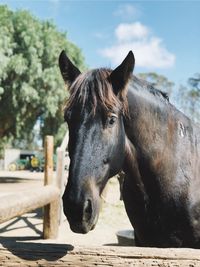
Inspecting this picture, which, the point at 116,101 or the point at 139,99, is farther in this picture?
the point at 139,99

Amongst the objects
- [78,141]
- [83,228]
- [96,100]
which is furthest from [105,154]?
[83,228]

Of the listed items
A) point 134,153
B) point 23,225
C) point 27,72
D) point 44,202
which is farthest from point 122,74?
point 27,72

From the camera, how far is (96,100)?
205cm

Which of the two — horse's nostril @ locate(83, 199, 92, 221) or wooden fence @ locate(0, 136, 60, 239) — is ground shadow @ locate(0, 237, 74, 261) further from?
wooden fence @ locate(0, 136, 60, 239)

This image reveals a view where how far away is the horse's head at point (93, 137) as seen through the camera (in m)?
1.80

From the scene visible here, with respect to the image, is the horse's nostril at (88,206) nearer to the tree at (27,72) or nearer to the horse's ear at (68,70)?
the horse's ear at (68,70)

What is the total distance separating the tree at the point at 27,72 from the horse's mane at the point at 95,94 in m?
15.6

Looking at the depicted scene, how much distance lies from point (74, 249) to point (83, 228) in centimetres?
13

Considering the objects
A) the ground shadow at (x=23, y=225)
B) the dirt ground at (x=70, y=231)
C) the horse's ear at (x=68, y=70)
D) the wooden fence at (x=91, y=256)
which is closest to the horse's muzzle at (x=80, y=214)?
the wooden fence at (x=91, y=256)

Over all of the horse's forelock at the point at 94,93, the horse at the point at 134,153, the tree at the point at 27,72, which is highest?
the tree at the point at 27,72

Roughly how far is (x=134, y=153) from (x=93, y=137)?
490 millimetres

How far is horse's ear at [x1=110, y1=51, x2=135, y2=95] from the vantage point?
218cm

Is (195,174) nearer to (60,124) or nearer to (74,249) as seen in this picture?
(74,249)

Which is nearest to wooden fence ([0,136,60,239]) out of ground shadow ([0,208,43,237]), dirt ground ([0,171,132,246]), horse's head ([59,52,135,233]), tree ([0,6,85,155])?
dirt ground ([0,171,132,246])
